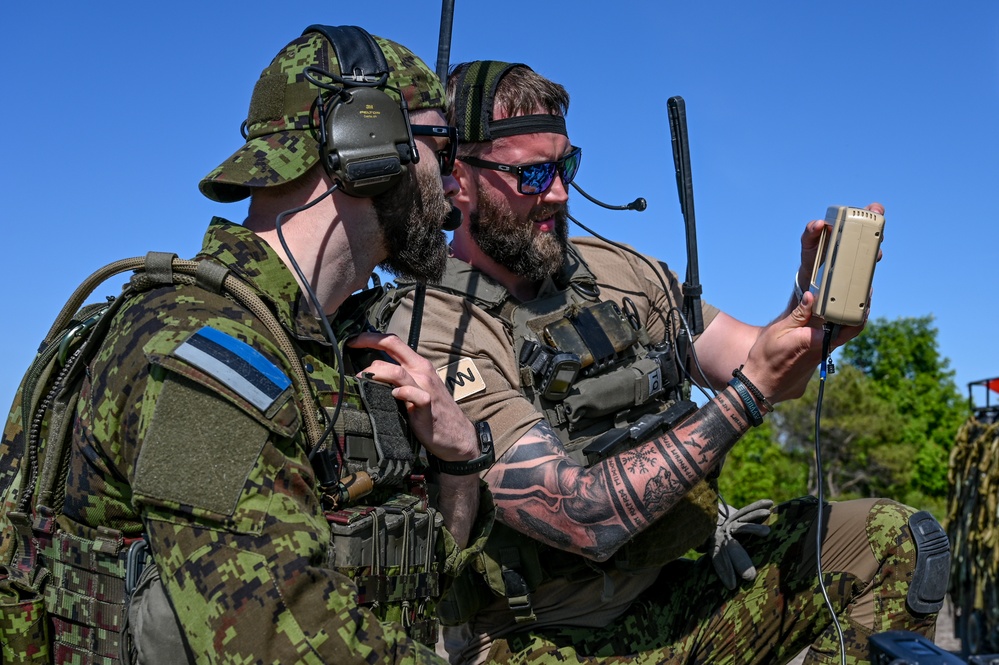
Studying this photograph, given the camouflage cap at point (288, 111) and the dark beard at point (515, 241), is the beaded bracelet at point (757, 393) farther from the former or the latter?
the camouflage cap at point (288, 111)

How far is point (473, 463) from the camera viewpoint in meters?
3.34

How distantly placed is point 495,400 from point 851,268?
1.32 meters

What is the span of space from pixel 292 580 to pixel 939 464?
1846 inches

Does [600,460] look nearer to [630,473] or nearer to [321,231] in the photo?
[630,473]

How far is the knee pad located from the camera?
3840 mm

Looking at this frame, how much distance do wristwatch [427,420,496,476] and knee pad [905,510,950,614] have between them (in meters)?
1.68

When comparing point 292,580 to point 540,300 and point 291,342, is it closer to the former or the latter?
point 291,342

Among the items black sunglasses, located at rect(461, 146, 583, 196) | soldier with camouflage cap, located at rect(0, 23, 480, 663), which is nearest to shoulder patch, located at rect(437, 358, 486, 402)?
soldier with camouflage cap, located at rect(0, 23, 480, 663)

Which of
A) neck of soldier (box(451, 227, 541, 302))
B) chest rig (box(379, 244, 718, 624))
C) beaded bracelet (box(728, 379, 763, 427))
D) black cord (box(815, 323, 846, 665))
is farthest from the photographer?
neck of soldier (box(451, 227, 541, 302))

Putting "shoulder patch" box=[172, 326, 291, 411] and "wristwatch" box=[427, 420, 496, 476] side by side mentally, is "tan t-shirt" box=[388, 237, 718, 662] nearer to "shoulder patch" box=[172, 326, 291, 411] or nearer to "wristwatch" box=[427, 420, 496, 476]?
"wristwatch" box=[427, 420, 496, 476]

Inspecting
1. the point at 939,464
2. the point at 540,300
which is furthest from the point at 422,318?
the point at 939,464

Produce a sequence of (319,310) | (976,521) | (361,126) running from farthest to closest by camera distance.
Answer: (976,521), (361,126), (319,310)

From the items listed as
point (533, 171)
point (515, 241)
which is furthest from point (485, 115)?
point (515, 241)

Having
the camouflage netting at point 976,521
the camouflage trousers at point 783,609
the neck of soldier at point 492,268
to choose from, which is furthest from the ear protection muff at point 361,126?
the camouflage netting at point 976,521
